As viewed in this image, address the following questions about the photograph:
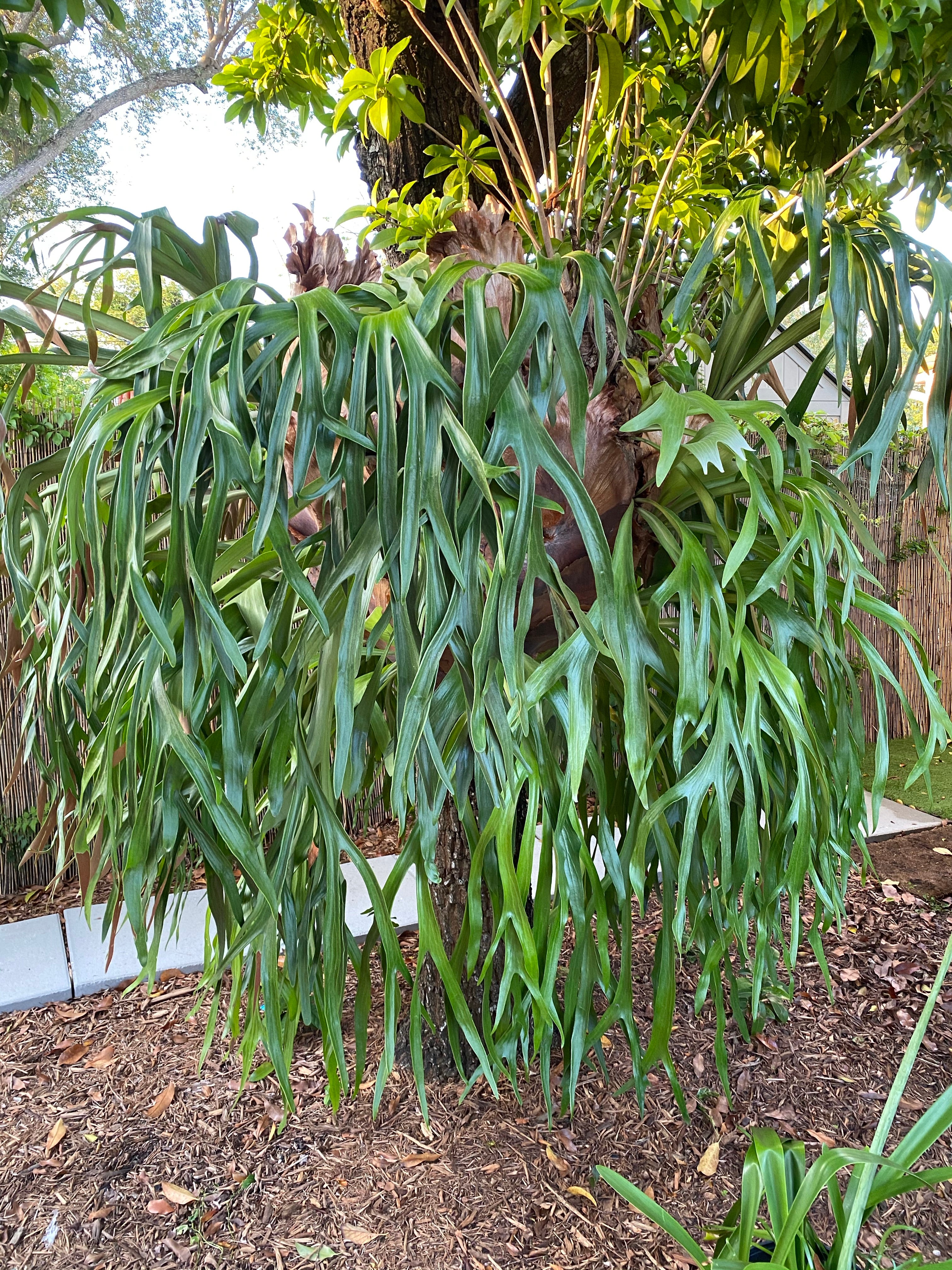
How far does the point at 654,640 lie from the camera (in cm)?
115

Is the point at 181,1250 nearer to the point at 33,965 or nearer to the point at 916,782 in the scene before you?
the point at 33,965

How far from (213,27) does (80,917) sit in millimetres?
8483

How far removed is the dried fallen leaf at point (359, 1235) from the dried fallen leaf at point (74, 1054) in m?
0.75

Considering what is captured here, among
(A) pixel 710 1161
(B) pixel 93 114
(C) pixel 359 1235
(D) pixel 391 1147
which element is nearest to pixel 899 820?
(A) pixel 710 1161

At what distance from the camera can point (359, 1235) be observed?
1228 mm

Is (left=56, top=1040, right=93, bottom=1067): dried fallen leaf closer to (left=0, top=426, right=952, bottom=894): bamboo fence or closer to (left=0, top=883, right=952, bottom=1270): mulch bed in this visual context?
(left=0, top=883, right=952, bottom=1270): mulch bed

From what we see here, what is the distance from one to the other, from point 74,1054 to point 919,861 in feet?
8.10

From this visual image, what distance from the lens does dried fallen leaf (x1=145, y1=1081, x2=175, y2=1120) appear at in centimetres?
149

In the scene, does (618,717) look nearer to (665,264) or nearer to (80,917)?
(665,264)

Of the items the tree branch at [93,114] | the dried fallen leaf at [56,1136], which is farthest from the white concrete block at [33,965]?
the tree branch at [93,114]

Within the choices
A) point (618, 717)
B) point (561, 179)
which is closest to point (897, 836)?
point (618, 717)

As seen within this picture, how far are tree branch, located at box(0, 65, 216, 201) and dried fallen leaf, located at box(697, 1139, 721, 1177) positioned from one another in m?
8.68

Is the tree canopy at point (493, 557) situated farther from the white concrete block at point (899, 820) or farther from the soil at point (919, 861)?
the white concrete block at point (899, 820)

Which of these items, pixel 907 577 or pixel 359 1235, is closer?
pixel 359 1235
